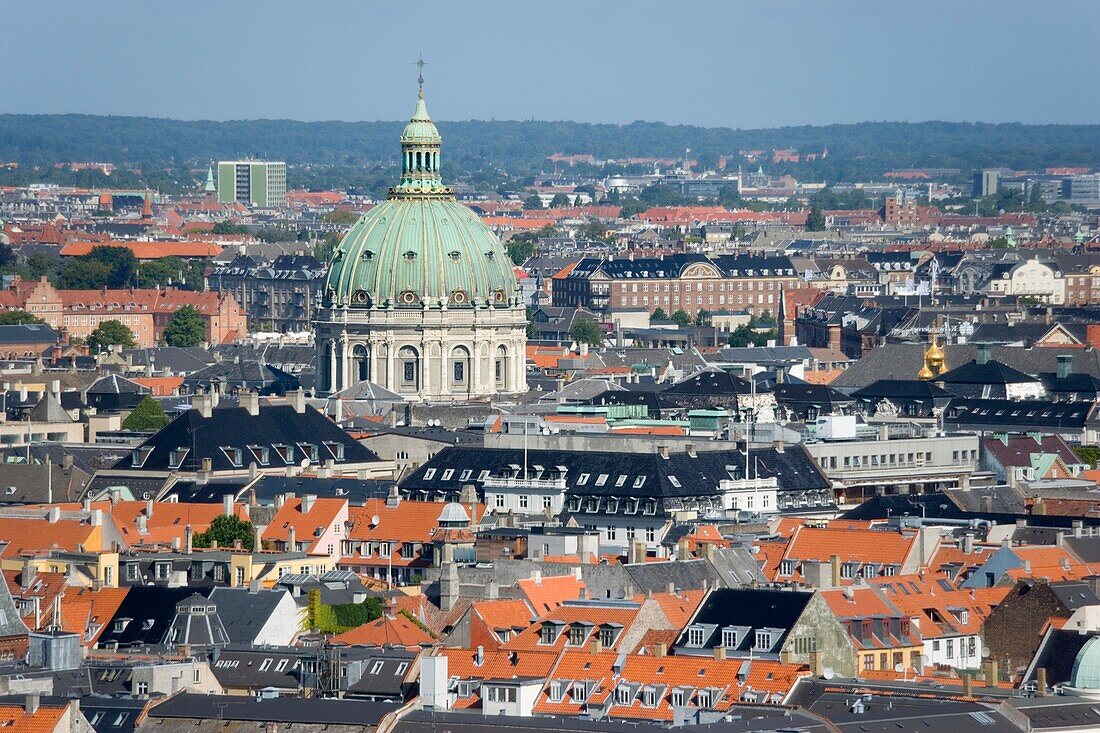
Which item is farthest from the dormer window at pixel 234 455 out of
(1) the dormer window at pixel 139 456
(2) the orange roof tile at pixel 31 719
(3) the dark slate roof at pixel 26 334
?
(3) the dark slate roof at pixel 26 334

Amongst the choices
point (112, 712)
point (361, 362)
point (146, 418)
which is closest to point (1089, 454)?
point (146, 418)

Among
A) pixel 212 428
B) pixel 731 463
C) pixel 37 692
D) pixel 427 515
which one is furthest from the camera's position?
pixel 212 428

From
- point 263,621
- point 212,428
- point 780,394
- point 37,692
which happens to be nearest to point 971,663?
point 263,621

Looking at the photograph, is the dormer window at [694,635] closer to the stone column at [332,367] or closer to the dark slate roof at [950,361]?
the stone column at [332,367]

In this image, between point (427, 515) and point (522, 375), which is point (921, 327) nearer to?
point (522, 375)

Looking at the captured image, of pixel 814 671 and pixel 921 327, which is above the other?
pixel 814 671

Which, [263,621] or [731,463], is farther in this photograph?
[731,463]

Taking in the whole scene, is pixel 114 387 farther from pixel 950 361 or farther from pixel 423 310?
pixel 950 361

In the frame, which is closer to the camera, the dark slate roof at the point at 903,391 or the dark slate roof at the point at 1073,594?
the dark slate roof at the point at 1073,594
